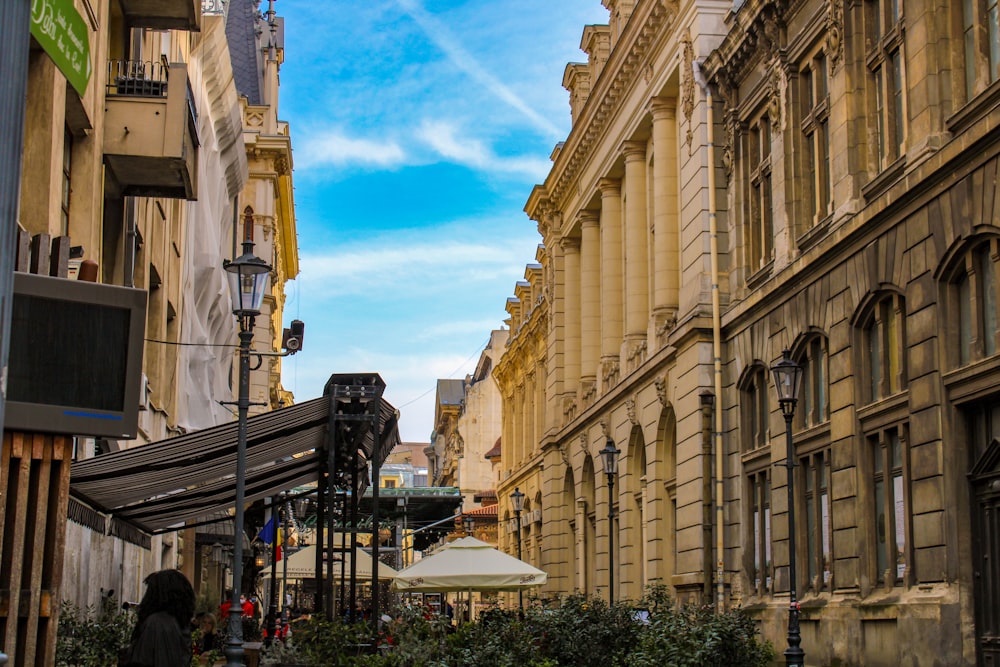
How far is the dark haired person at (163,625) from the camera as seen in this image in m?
7.81

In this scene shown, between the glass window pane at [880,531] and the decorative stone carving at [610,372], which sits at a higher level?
the decorative stone carving at [610,372]

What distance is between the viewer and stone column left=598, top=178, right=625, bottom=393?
42094mm

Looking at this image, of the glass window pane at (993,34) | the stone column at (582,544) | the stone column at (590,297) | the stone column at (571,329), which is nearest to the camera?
the glass window pane at (993,34)

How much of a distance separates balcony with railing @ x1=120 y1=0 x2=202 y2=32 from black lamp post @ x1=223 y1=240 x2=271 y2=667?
19.0 feet

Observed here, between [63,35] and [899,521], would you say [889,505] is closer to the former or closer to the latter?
[899,521]

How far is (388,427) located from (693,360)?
36.7 ft

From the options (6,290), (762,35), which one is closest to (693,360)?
(762,35)

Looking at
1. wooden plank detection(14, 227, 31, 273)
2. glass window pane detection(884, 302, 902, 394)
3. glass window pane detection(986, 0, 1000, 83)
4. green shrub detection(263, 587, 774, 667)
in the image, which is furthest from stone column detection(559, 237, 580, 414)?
wooden plank detection(14, 227, 31, 273)

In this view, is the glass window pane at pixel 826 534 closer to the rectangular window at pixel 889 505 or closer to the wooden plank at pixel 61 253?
the rectangular window at pixel 889 505

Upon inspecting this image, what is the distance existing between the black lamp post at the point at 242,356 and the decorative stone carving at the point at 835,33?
11.1 meters

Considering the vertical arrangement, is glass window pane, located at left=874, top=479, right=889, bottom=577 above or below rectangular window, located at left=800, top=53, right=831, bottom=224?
below

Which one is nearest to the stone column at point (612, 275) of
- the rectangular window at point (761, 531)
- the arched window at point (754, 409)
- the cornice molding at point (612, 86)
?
the cornice molding at point (612, 86)

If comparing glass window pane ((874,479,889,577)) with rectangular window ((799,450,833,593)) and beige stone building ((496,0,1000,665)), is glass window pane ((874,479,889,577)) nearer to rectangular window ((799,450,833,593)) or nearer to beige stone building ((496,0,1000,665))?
beige stone building ((496,0,1000,665))

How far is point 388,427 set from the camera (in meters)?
20.4
